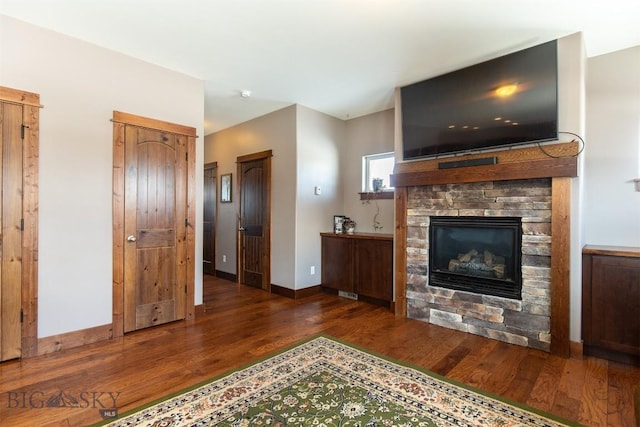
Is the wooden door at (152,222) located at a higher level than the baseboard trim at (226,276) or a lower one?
higher

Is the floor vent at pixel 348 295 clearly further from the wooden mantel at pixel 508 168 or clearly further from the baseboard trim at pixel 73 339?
the baseboard trim at pixel 73 339

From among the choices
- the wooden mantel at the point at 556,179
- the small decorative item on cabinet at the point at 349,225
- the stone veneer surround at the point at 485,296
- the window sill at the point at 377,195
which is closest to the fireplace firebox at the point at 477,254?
the stone veneer surround at the point at 485,296

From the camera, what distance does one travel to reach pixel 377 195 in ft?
15.4

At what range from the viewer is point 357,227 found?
196 inches

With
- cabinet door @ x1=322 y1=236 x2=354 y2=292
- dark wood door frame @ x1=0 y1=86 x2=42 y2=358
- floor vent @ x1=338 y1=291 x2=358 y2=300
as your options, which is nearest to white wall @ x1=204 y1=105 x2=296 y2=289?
cabinet door @ x1=322 y1=236 x2=354 y2=292

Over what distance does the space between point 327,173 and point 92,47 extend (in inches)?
122

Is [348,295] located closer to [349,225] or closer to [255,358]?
[349,225]

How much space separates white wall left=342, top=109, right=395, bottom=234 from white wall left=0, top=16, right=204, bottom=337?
2.97 metres

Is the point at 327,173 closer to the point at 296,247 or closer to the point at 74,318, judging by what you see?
the point at 296,247

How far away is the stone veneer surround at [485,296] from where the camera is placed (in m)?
2.82

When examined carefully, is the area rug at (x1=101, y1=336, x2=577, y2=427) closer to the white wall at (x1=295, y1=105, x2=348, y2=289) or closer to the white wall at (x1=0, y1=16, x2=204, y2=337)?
the white wall at (x1=0, y1=16, x2=204, y2=337)

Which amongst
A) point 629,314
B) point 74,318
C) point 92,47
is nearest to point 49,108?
point 92,47

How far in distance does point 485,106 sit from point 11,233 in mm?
4233

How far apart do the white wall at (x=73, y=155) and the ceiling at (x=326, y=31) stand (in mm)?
186
